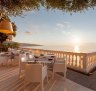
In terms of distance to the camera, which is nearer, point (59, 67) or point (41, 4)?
point (41, 4)

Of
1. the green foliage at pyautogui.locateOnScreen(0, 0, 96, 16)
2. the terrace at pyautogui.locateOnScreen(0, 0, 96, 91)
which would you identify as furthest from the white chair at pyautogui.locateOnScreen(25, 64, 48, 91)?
the green foliage at pyautogui.locateOnScreen(0, 0, 96, 16)

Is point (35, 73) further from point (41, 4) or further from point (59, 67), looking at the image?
point (41, 4)

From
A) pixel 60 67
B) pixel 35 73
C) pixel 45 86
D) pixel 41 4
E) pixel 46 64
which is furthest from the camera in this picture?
pixel 46 64

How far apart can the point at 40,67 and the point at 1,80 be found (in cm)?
203

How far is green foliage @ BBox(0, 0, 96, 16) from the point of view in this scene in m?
3.77

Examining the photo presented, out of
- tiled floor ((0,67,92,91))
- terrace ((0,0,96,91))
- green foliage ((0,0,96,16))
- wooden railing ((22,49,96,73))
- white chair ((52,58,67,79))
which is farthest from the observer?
wooden railing ((22,49,96,73))

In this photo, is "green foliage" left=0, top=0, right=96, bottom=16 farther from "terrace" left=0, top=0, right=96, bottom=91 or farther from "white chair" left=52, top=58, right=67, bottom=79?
"white chair" left=52, top=58, right=67, bottom=79

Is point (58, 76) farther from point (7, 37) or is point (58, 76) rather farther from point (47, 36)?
point (47, 36)

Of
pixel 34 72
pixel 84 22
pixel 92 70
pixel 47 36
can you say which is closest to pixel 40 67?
pixel 34 72

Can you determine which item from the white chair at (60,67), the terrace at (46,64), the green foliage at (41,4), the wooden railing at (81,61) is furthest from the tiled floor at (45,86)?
the green foliage at (41,4)

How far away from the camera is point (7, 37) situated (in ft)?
52.0

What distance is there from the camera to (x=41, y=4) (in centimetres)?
424

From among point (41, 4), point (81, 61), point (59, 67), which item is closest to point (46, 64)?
point (59, 67)

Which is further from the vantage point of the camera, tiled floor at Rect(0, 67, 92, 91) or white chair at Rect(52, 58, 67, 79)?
white chair at Rect(52, 58, 67, 79)
